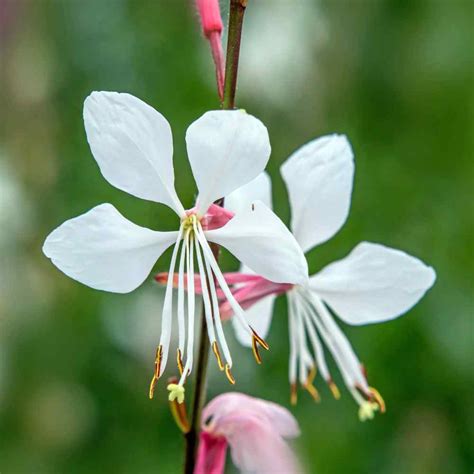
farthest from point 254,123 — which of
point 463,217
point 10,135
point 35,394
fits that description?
point 10,135

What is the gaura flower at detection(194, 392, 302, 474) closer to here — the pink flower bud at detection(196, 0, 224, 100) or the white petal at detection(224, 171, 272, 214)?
the white petal at detection(224, 171, 272, 214)

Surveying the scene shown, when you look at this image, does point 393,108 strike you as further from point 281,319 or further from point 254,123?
point 254,123

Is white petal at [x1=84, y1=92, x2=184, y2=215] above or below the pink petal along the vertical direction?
above

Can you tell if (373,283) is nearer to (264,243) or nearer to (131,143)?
(264,243)

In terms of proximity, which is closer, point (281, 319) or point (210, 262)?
point (210, 262)

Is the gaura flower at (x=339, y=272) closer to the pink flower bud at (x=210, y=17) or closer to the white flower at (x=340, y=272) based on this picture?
the white flower at (x=340, y=272)

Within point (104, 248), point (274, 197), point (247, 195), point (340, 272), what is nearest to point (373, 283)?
point (340, 272)

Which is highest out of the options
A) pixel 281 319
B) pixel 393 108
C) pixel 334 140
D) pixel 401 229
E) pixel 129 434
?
pixel 334 140

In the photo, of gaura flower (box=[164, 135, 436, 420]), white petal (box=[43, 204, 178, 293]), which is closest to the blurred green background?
gaura flower (box=[164, 135, 436, 420])
